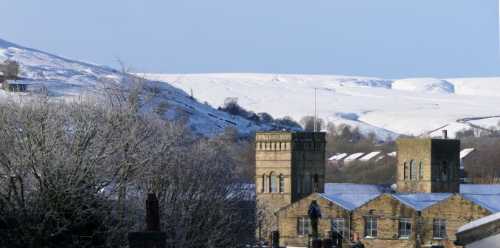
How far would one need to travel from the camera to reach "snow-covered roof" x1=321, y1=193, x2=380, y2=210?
7375 centimetres

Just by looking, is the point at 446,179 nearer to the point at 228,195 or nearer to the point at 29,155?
the point at 228,195

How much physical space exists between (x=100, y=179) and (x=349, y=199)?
37.3m

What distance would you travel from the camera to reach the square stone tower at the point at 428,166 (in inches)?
3541

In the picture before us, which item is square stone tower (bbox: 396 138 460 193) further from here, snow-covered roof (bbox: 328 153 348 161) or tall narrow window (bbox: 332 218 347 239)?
snow-covered roof (bbox: 328 153 348 161)

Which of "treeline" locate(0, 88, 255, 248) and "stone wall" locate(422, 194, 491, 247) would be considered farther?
"stone wall" locate(422, 194, 491, 247)

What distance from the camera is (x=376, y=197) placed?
7225cm

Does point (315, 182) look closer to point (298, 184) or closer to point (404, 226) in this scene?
point (298, 184)

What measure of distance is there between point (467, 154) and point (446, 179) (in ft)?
239

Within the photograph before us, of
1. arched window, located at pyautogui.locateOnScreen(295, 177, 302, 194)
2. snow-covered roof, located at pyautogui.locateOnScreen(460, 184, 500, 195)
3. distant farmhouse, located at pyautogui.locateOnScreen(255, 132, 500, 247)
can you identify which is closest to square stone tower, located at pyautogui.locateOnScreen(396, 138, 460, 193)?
distant farmhouse, located at pyautogui.locateOnScreen(255, 132, 500, 247)

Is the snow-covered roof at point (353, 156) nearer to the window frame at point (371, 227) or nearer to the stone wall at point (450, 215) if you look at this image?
the window frame at point (371, 227)

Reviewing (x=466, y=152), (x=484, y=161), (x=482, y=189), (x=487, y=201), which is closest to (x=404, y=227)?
(x=487, y=201)

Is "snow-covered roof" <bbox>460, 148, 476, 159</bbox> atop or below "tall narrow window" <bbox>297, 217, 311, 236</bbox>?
atop

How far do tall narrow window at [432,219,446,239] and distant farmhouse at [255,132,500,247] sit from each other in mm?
45

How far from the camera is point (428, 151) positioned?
3568 inches
